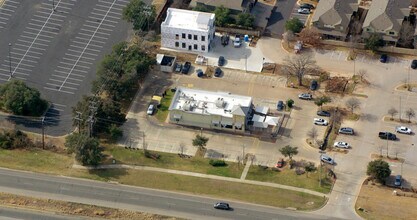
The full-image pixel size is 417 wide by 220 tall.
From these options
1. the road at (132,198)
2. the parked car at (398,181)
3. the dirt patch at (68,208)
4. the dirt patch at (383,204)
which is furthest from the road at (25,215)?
the parked car at (398,181)

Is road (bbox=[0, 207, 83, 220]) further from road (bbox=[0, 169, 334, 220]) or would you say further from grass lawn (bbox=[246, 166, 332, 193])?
grass lawn (bbox=[246, 166, 332, 193])

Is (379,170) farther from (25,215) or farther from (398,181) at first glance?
(25,215)

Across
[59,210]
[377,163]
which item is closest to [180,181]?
[59,210]

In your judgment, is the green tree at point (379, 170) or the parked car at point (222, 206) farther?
the green tree at point (379, 170)

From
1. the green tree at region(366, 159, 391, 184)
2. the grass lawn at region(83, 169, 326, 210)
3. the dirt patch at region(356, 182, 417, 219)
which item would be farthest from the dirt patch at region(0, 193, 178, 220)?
the green tree at region(366, 159, 391, 184)

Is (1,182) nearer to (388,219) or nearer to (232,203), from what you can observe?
(232,203)

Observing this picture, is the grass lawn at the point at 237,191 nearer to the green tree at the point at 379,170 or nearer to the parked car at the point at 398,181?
the green tree at the point at 379,170
